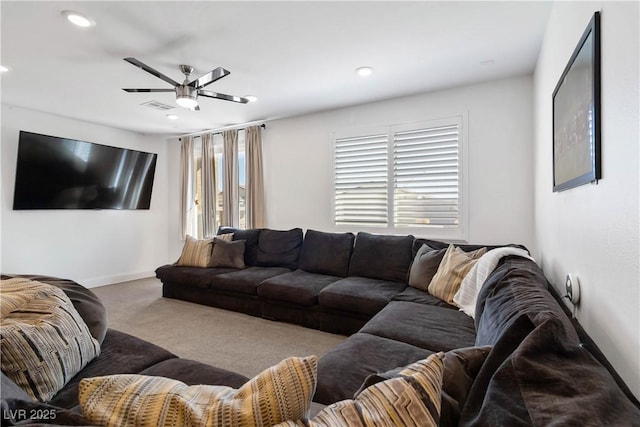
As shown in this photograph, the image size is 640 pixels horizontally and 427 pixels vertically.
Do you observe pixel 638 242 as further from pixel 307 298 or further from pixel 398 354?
pixel 307 298

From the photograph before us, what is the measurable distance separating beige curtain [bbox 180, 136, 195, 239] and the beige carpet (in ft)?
6.18

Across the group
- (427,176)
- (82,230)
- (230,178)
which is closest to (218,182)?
(230,178)

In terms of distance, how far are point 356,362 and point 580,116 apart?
1.56m

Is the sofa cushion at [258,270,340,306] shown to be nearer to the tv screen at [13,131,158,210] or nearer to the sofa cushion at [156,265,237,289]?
the sofa cushion at [156,265,237,289]

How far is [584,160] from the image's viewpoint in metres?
1.44

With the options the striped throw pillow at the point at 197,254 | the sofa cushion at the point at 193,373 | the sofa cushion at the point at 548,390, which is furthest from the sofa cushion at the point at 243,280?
the sofa cushion at the point at 548,390

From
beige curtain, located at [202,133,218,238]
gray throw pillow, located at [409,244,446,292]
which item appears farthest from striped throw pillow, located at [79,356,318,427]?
beige curtain, located at [202,133,218,238]

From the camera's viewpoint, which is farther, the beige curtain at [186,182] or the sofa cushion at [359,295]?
the beige curtain at [186,182]

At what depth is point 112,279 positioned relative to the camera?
5.26 m

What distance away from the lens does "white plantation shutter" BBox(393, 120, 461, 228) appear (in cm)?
363

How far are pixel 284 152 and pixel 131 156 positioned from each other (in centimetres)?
261

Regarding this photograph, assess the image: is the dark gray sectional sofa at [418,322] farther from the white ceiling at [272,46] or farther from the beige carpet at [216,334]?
the white ceiling at [272,46]

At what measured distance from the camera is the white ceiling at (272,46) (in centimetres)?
218

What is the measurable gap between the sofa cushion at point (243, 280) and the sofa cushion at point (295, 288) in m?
0.15
